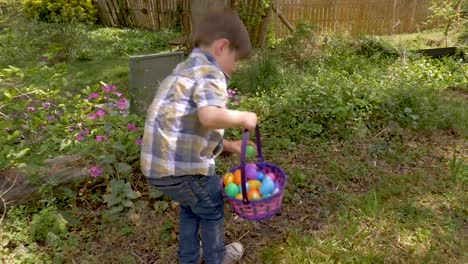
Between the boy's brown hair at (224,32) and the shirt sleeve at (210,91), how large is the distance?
20 centimetres

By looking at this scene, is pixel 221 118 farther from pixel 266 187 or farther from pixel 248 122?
pixel 266 187

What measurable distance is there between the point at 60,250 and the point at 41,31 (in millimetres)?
6409

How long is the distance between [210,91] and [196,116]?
0.54 feet

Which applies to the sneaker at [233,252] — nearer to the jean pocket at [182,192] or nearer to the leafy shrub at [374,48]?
the jean pocket at [182,192]

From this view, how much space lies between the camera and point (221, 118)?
5.99 feet

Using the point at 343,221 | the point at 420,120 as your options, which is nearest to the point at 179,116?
the point at 343,221

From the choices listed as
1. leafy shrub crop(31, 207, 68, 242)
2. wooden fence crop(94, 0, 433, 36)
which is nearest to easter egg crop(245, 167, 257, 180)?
leafy shrub crop(31, 207, 68, 242)

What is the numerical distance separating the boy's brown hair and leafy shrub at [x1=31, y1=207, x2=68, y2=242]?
61.2 inches

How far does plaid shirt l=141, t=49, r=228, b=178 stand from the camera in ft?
6.29

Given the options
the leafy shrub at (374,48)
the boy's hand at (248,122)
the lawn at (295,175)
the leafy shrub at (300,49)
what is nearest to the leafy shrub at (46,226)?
the lawn at (295,175)

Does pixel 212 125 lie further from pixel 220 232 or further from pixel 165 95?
pixel 220 232

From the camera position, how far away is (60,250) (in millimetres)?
2547

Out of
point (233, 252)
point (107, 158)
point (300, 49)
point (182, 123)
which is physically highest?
point (182, 123)

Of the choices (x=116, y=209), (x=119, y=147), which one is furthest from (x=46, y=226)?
(x=119, y=147)
